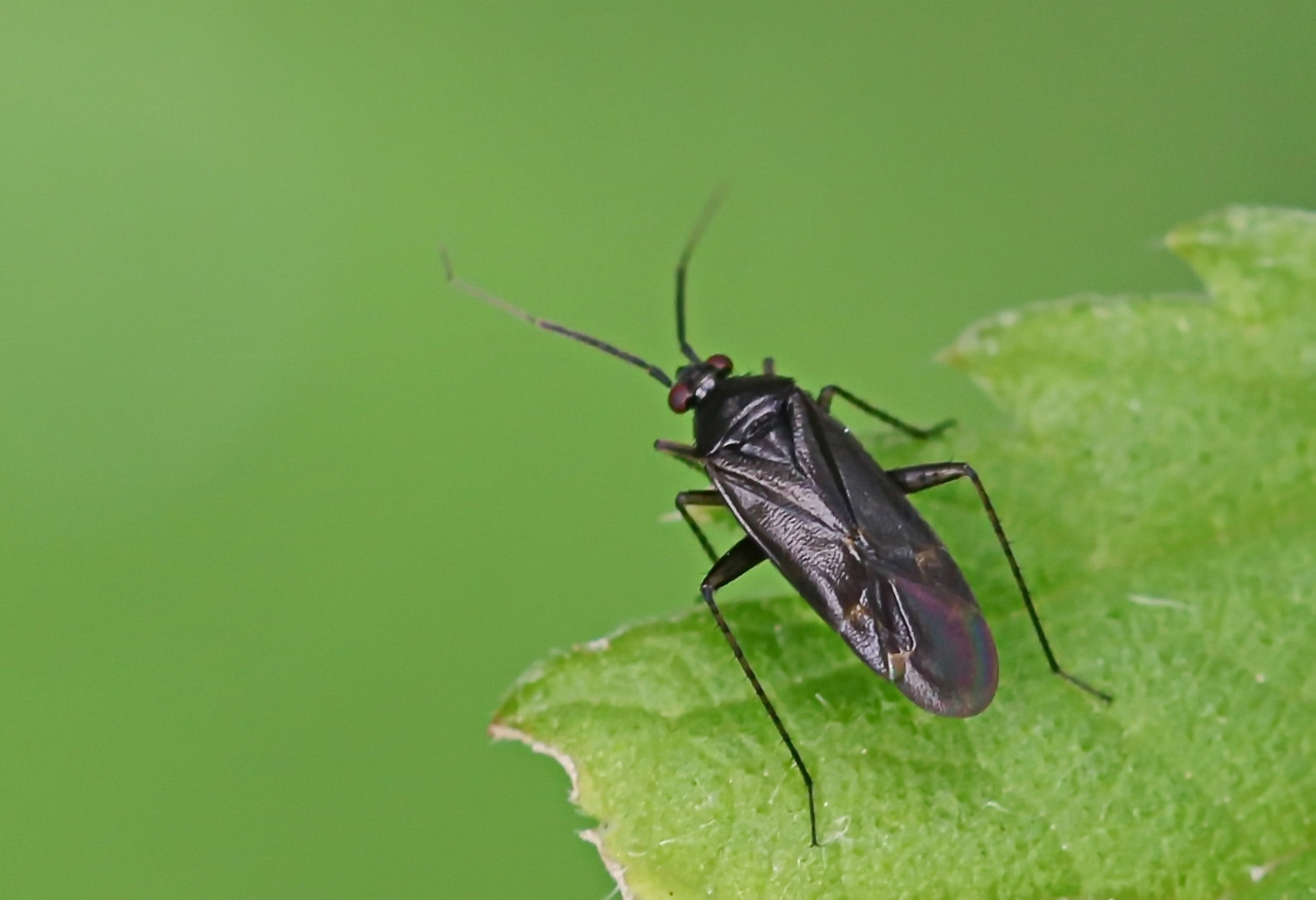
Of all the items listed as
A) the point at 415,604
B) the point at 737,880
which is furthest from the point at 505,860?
the point at 737,880

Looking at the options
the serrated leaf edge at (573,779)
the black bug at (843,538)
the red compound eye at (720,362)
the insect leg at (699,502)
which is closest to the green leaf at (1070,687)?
the serrated leaf edge at (573,779)

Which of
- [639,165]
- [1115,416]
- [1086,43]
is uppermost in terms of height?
[639,165]

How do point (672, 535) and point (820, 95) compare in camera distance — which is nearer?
point (672, 535)

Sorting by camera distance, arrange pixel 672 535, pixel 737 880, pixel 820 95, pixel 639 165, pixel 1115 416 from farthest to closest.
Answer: pixel 820 95
pixel 639 165
pixel 672 535
pixel 1115 416
pixel 737 880

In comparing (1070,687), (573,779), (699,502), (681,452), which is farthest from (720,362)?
(573,779)

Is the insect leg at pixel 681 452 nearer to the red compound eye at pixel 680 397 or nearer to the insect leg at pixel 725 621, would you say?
the red compound eye at pixel 680 397

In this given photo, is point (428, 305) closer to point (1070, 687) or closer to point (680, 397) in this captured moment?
point (680, 397)

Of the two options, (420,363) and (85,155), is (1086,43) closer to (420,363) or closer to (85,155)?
(420,363)

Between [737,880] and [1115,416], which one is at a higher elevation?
[1115,416]
